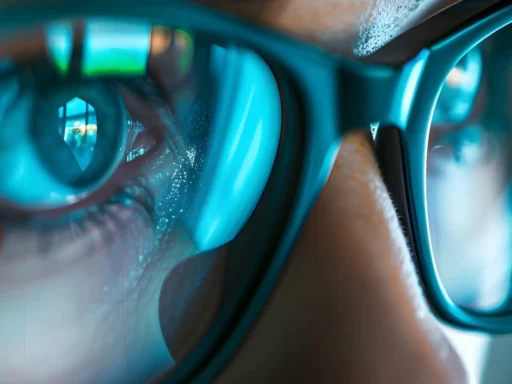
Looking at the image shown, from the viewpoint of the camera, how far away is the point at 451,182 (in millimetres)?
566

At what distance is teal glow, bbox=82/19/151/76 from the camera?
1.08 feet

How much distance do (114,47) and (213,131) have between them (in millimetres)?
104

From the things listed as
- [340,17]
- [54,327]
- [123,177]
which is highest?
[340,17]

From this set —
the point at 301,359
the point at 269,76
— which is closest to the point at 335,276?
the point at 301,359

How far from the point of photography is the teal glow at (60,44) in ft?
1.03

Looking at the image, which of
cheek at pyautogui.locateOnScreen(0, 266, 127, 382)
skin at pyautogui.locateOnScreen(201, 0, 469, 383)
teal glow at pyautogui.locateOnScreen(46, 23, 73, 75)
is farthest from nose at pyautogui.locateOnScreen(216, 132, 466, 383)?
teal glow at pyautogui.locateOnScreen(46, 23, 73, 75)

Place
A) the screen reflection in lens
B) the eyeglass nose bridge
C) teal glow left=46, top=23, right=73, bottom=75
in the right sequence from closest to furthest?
teal glow left=46, top=23, right=73, bottom=75 → the eyeglass nose bridge → the screen reflection in lens

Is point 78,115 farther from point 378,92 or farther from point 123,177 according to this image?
point 378,92

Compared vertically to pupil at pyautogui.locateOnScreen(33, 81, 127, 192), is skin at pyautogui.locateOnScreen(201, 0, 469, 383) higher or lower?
lower

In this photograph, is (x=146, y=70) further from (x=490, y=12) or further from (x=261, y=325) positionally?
(x=490, y=12)

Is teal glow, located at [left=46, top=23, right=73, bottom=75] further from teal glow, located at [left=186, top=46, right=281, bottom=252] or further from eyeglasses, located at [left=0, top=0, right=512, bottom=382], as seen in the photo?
teal glow, located at [left=186, top=46, right=281, bottom=252]

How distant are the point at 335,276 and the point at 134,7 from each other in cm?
26

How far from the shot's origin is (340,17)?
1.30ft

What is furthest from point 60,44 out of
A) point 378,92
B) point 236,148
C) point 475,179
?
point 475,179
